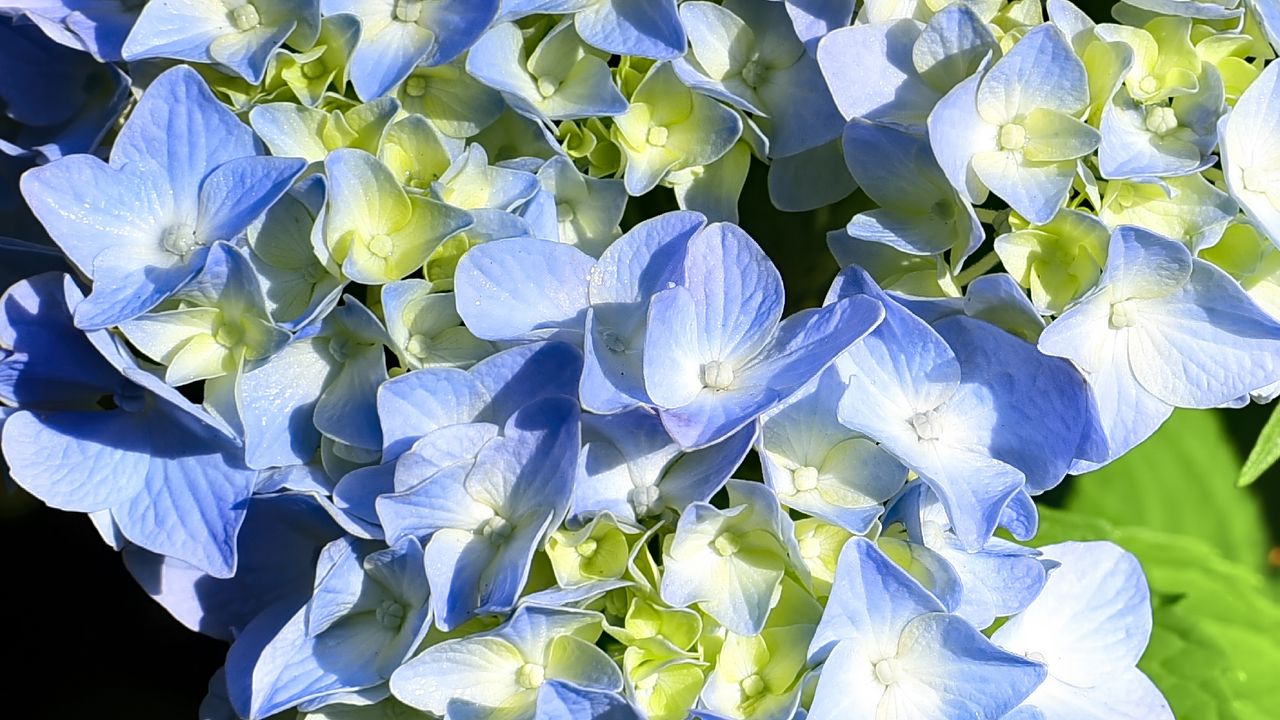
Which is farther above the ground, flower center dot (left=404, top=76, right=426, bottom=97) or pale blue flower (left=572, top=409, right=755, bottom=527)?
flower center dot (left=404, top=76, right=426, bottom=97)

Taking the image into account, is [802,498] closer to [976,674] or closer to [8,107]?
[976,674]

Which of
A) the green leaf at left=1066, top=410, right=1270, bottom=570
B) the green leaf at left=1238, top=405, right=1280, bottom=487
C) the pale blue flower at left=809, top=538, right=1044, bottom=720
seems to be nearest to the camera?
the pale blue flower at left=809, top=538, right=1044, bottom=720

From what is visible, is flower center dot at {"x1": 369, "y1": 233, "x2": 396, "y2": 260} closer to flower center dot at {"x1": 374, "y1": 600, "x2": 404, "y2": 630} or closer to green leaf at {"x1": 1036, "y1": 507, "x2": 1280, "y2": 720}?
flower center dot at {"x1": 374, "y1": 600, "x2": 404, "y2": 630}

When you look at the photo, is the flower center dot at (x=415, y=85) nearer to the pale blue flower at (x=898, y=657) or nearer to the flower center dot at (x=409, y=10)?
the flower center dot at (x=409, y=10)

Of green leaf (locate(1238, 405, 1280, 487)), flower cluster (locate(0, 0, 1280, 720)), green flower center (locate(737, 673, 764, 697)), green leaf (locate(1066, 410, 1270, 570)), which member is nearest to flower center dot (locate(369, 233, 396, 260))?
flower cluster (locate(0, 0, 1280, 720))

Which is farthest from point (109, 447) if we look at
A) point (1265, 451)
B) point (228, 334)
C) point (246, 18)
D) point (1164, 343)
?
point (1265, 451)

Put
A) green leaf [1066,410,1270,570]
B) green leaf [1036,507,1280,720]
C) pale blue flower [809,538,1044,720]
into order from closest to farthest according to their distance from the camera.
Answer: pale blue flower [809,538,1044,720] < green leaf [1036,507,1280,720] < green leaf [1066,410,1270,570]

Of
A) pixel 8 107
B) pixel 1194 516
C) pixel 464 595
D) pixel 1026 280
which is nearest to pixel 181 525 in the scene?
pixel 464 595
